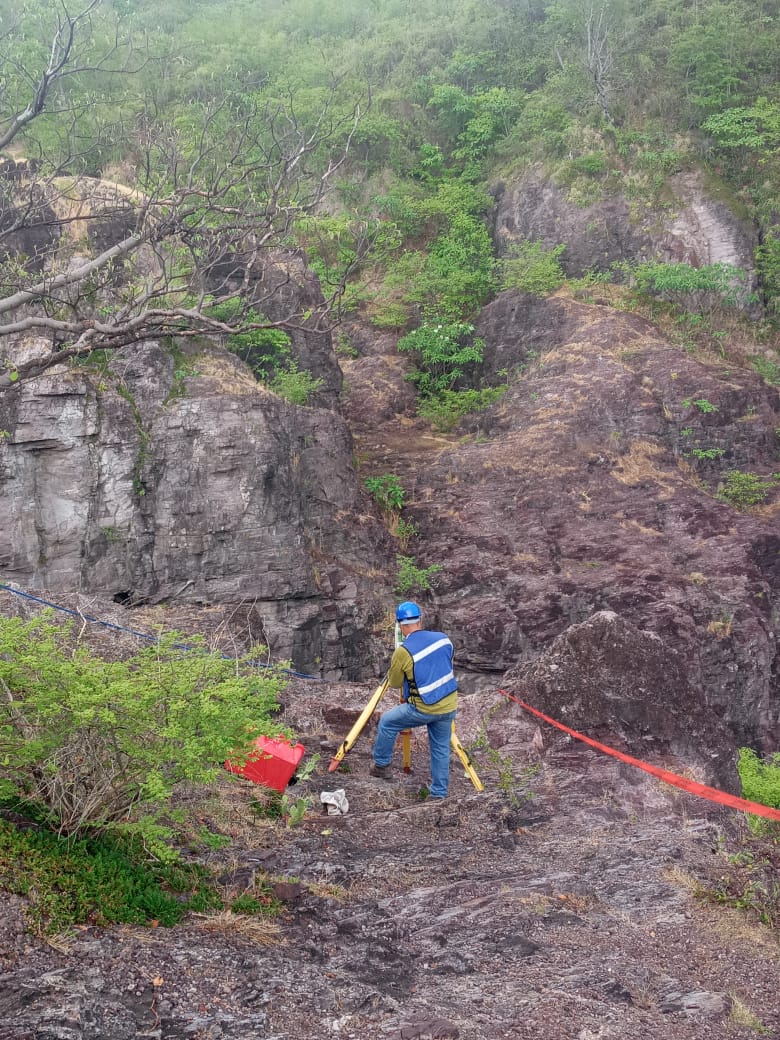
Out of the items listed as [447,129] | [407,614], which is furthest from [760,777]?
[447,129]

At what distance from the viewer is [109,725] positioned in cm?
368

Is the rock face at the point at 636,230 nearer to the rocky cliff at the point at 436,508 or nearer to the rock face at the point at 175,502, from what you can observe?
the rocky cliff at the point at 436,508

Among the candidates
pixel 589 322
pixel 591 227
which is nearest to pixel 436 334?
pixel 589 322

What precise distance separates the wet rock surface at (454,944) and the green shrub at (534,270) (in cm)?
1549

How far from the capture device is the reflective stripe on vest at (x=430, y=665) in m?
6.03

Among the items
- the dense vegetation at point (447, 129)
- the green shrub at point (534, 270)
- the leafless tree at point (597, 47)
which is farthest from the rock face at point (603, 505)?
the leafless tree at point (597, 47)

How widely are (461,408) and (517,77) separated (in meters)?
13.8

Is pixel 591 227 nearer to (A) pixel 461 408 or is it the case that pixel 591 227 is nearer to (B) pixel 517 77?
(A) pixel 461 408

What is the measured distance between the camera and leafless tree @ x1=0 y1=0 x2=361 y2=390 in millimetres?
7840

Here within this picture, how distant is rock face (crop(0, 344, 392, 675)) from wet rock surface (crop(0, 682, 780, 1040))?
673 cm

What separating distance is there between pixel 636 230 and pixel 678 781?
1802cm

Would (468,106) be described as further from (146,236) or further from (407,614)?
(407,614)

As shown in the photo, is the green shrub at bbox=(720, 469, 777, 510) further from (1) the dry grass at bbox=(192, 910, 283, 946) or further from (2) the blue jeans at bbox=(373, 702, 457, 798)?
(1) the dry grass at bbox=(192, 910, 283, 946)

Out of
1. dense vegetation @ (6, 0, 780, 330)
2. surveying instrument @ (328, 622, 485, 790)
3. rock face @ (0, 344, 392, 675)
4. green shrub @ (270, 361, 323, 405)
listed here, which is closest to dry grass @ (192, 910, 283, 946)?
surveying instrument @ (328, 622, 485, 790)
